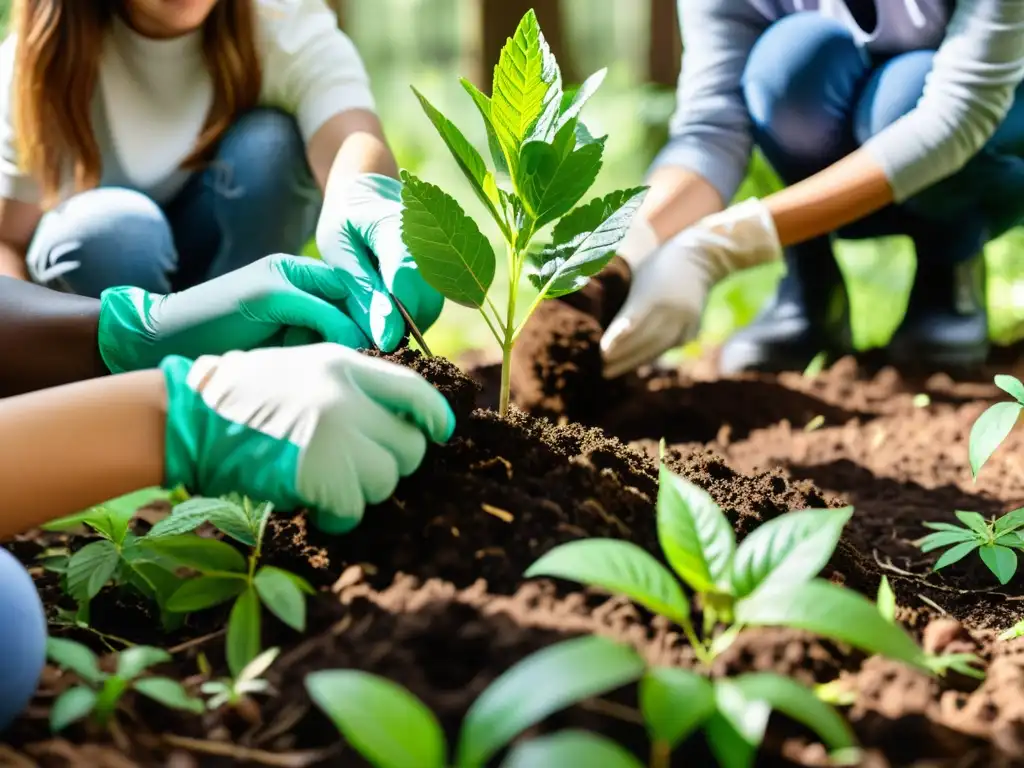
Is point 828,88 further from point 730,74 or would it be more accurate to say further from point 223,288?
point 223,288

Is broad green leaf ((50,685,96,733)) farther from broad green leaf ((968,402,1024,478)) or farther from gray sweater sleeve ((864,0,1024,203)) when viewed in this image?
gray sweater sleeve ((864,0,1024,203))

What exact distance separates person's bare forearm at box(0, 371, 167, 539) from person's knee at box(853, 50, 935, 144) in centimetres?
145

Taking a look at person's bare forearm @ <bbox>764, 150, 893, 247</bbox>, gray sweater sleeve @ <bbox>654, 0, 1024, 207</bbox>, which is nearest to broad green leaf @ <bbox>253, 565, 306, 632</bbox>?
person's bare forearm @ <bbox>764, 150, 893, 247</bbox>

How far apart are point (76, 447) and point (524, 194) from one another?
442mm

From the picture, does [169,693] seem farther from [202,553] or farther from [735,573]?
[735,573]

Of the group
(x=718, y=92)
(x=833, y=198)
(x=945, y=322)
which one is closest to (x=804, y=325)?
(x=945, y=322)

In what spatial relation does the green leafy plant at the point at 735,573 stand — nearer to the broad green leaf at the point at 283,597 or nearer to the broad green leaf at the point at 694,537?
the broad green leaf at the point at 694,537

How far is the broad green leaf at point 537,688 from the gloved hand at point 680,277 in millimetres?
1146

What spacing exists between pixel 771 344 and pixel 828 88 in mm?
523

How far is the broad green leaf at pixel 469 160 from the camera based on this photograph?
91 cm

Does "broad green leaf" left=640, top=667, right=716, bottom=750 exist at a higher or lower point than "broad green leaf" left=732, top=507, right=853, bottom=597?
lower

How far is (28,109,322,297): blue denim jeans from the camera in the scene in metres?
1.66

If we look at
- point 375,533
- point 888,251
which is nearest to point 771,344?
point 888,251

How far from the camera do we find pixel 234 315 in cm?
115
